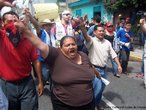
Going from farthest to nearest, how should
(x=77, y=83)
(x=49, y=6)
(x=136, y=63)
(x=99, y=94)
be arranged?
(x=136, y=63), (x=49, y=6), (x=99, y=94), (x=77, y=83)

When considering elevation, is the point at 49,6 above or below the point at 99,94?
above

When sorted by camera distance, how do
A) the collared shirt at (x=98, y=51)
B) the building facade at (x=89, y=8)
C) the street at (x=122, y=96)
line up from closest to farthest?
the collared shirt at (x=98, y=51), the street at (x=122, y=96), the building facade at (x=89, y=8)

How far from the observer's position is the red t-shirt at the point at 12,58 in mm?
3701

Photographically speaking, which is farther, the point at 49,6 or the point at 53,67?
the point at 49,6

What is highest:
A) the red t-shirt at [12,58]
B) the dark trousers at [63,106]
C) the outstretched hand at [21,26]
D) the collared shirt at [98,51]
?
the outstretched hand at [21,26]

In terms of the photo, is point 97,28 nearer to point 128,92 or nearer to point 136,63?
point 128,92

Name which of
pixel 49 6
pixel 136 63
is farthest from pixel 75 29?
pixel 136 63

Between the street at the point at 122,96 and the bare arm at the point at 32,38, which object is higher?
the bare arm at the point at 32,38

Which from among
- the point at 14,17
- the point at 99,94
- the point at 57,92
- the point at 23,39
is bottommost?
the point at 99,94

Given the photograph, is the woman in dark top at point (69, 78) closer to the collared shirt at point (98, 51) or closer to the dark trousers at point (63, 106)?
the dark trousers at point (63, 106)

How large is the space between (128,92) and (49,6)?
2.64 meters

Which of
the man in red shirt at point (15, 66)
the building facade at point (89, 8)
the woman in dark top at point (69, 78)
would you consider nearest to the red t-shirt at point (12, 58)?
the man in red shirt at point (15, 66)

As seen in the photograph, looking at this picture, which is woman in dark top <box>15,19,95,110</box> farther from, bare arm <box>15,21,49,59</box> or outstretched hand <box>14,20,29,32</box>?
outstretched hand <box>14,20,29,32</box>

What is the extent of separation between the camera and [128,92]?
23.4 feet
